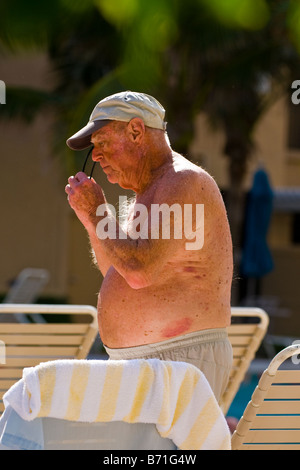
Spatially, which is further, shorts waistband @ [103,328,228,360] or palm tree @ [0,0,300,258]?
palm tree @ [0,0,300,258]

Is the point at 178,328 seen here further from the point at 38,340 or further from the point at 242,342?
the point at 242,342

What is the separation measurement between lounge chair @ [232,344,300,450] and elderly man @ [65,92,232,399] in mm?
310

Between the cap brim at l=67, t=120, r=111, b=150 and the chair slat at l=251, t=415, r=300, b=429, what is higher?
the cap brim at l=67, t=120, r=111, b=150

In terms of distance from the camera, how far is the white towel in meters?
1.91

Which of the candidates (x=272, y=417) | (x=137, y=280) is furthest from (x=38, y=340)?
(x=137, y=280)

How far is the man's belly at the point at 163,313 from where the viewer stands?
2539 millimetres

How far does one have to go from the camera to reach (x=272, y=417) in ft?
9.64

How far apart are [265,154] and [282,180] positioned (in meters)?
0.78

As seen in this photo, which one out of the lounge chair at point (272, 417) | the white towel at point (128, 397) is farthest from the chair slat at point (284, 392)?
the white towel at point (128, 397)

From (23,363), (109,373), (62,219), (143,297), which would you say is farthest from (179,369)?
(62,219)

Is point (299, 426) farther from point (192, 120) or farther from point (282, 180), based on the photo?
point (282, 180)

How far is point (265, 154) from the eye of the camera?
17781 mm

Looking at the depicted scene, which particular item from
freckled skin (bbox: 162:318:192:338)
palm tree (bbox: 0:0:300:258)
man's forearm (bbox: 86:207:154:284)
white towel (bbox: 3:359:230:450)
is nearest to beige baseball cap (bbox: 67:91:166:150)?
man's forearm (bbox: 86:207:154:284)

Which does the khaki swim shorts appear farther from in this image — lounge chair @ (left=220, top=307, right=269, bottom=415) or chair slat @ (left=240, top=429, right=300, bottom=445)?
lounge chair @ (left=220, top=307, right=269, bottom=415)
